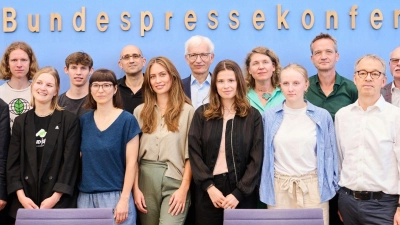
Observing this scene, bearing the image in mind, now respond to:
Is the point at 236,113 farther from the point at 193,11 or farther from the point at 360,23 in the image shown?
the point at 360,23

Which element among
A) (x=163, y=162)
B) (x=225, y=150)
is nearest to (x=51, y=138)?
(x=163, y=162)

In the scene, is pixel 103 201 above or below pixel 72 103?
below

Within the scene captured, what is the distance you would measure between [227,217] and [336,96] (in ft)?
5.10

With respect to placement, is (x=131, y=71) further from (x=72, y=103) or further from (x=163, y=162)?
(x=163, y=162)

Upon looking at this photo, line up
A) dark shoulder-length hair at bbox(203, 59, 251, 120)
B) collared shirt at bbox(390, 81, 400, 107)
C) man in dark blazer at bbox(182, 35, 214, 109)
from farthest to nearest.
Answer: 1. man in dark blazer at bbox(182, 35, 214, 109)
2. collared shirt at bbox(390, 81, 400, 107)
3. dark shoulder-length hair at bbox(203, 59, 251, 120)

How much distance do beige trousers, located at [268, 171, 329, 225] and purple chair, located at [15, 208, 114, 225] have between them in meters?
1.04

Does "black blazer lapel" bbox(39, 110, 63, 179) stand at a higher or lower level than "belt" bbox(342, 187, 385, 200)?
higher

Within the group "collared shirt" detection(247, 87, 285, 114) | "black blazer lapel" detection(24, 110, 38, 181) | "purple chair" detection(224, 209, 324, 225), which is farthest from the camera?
"collared shirt" detection(247, 87, 285, 114)

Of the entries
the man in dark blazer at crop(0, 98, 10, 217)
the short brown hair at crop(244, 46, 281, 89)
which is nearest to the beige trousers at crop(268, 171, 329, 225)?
the short brown hair at crop(244, 46, 281, 89)

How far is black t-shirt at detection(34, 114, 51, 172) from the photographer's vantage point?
2.71 metres

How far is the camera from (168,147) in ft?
9.21

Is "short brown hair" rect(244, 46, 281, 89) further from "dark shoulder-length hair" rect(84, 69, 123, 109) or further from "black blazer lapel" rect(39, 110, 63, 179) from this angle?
"black blazer lapel" rect(39, 110, 63, 179)

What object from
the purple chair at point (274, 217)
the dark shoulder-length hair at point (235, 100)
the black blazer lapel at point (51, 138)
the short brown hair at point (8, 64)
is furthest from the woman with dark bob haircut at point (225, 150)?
the short brown hair at point (8, 64)

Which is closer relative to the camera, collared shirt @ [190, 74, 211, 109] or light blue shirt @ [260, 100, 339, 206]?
light blue shirt @ [260, 100, 339, 206]
